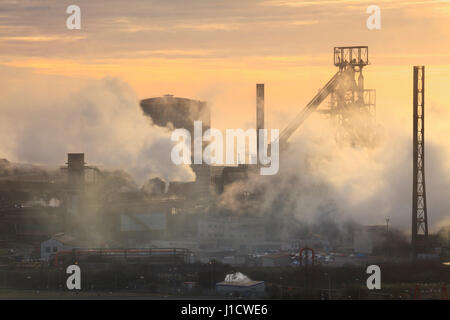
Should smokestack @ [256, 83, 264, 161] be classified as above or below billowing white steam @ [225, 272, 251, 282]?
above

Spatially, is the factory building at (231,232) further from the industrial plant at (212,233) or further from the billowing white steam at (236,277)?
the billowing white steam at (236,277)

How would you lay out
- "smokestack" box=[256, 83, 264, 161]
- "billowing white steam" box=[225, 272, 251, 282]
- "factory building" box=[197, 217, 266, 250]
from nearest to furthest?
"billowing white steam" box=[225, 272, 251, 282]
"factory building" box=[197, 217, 266, 250]
"smokestack" box=[256, 83, 264, 161]

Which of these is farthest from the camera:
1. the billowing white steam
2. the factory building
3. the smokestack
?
the smokestack

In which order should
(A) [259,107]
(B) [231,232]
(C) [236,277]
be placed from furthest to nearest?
(A) [259,107]
(B) [231,232]
(C) [236,277]

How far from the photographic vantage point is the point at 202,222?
192ft

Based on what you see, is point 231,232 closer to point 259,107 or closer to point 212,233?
point 212,233

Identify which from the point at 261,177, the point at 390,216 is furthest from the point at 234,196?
the point at 390,216

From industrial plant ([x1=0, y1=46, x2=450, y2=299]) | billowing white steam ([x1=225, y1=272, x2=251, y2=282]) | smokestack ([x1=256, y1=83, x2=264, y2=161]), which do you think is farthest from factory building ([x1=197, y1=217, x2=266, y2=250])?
billowing white steam ([x1=225, y1=272, x2=251, y2=282])

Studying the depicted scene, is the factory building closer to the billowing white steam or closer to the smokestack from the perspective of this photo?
the smokestack

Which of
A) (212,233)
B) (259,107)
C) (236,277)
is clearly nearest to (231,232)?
(212,233)

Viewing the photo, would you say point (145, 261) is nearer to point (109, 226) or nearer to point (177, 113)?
point (109, 226)

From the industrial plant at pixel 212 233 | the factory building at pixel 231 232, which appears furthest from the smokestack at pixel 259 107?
the factory building at pixel 231 232

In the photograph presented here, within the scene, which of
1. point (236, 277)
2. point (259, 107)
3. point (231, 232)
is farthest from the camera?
point (259, 107)

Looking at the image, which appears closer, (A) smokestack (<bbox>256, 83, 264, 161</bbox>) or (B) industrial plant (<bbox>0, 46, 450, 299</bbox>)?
(B) industrial plant (<bbox>0, 46, 450, 299</bbox>)
